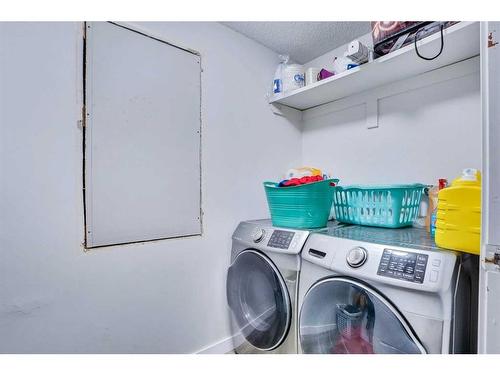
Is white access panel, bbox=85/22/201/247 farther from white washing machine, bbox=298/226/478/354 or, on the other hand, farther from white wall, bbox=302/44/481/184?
white wall, bbox=302/44/481/184

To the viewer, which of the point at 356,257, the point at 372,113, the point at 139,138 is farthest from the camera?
the point at 372,113

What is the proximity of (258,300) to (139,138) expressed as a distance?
3.80 ft

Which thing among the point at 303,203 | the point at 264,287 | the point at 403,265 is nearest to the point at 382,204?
the point at 303,203

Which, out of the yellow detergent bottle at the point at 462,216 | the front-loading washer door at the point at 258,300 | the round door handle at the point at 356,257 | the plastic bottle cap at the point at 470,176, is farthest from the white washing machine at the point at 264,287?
the plastic bottle cap at the point at 470,176

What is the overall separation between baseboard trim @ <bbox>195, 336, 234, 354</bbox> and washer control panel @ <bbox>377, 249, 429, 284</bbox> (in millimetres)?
1216

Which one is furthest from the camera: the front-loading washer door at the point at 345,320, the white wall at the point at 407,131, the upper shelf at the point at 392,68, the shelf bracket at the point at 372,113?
the shelf bracket at the point at 372,113

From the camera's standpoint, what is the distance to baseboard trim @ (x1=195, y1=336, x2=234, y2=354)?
167cm

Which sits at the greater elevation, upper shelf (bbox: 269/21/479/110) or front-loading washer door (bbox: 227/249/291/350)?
upper shelf (bbox: 269/21/479/110)

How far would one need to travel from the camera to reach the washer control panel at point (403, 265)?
0.92 metres

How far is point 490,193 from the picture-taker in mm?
709

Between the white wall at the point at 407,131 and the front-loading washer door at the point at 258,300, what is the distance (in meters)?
0.96

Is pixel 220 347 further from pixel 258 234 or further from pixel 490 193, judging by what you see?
pixel 490 193

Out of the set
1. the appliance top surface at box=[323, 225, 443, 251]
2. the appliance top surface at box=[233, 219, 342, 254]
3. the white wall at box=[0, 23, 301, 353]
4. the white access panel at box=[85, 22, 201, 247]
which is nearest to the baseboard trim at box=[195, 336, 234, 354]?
the white wall at box=[0, 23, 301, 353]

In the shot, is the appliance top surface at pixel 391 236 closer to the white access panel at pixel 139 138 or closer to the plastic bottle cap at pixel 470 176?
the plastic bottle cap at pixel 470 176
